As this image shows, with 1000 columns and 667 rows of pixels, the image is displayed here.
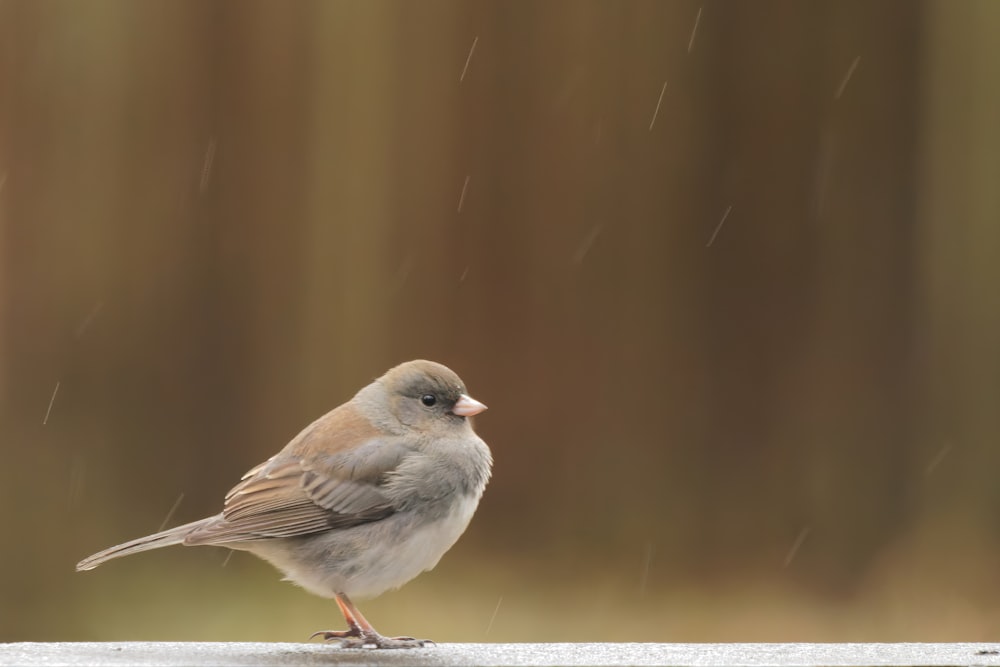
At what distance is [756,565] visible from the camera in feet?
13.4

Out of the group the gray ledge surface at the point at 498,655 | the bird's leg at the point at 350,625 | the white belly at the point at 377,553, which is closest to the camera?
the gray ledge surface at the point at 498,655

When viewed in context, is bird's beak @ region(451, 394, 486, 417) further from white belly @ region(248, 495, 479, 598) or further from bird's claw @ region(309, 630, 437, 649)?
bird's claw @ region(309, 630, 437, 649)

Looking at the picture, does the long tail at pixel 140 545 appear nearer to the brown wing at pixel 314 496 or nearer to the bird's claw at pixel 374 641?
the brown wing at pixel 314 496

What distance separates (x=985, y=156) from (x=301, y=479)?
2622 mm

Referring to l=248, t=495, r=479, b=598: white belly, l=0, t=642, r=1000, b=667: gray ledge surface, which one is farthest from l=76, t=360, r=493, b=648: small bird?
l=0, t=642, r=1000, b=667: gray ledge surface

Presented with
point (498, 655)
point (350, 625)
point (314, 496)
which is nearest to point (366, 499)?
point (314, 496)

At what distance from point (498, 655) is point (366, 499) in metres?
0.36

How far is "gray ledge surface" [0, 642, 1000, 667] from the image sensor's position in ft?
7.55

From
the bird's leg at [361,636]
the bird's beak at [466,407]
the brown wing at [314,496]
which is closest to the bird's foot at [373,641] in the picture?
the bird's leg at [361,636]

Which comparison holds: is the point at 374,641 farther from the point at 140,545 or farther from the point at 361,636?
the point at 140,545

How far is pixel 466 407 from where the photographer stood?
2639 mm

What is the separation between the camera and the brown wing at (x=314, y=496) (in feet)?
8.16

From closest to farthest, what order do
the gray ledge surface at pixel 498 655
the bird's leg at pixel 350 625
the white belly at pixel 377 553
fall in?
the gray ledge surface at pixel 498 655 → the white belly at pixel 377 553 → the bird's leg at pixel 350 625

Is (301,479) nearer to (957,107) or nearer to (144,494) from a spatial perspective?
(144,494)
